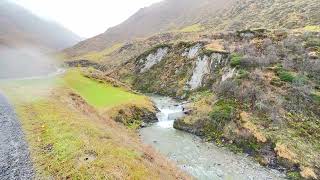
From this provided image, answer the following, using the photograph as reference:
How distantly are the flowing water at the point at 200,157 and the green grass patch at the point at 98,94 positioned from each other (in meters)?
8.10

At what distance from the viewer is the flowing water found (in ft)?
117

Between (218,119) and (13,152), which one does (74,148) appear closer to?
(13,152)

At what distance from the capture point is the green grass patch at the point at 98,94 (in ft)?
188

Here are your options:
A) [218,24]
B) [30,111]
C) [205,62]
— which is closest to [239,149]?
[30,111]

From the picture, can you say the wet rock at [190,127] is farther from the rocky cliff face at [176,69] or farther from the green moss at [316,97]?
the rocky cliff face at [176,69]

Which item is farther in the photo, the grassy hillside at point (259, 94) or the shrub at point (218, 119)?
the shrub at point (218, 119)

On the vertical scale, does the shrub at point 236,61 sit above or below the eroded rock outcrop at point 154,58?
above

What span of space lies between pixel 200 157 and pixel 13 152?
20.2 m

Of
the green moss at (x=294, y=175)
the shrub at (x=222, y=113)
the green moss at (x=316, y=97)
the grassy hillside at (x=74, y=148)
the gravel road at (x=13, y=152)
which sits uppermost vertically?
the gravel road at (x=13, y=152)

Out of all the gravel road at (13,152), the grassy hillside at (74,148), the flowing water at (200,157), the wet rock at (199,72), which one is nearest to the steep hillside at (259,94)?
the wet rock at (199,72)

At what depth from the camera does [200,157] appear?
3981 cm

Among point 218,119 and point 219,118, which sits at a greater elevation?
point 219,118

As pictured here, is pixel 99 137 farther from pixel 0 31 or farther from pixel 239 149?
pixel 0 31

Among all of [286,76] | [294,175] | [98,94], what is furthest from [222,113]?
[98,94]
